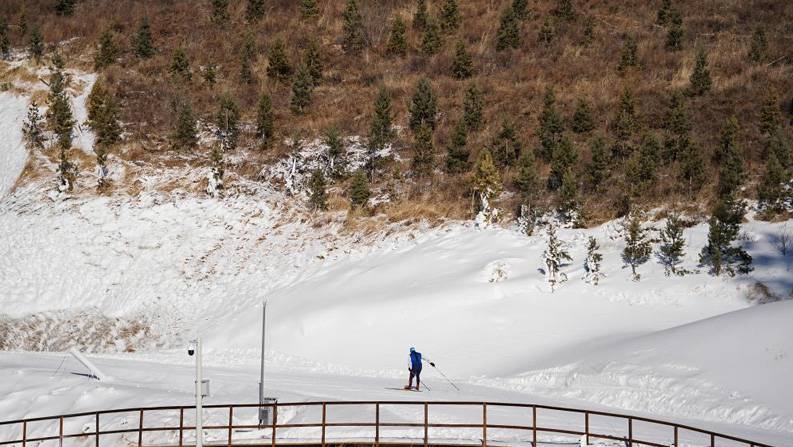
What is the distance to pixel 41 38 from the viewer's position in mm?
66125

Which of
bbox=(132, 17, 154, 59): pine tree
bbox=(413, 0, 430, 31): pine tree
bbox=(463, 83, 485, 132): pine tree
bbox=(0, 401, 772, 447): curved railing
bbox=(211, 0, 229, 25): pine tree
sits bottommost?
bbox=(0, 401, 772, 447): curved railing

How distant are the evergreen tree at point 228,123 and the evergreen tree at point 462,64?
689 inches

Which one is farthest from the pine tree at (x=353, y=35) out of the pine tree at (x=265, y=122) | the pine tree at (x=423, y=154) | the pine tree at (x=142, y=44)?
the pine tree at (x=423, y=154)

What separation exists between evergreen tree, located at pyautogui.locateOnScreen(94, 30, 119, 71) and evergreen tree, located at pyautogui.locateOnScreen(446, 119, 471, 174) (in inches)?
1296

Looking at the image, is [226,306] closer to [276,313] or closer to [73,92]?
[276,313]

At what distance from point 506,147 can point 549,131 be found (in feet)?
9.57

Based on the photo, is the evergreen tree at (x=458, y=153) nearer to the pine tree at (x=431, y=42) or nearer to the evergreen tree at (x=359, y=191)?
the evergreen tree at (x=359, y=191)

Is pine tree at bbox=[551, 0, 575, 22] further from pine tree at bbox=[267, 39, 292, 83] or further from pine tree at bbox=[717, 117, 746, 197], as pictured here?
pine tree at bbox=[717, 117, 746, 197]

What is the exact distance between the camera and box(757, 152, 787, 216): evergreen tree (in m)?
35.5

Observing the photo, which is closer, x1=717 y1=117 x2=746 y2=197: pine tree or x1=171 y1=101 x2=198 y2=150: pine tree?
x1=717 y1=117 x2=746 y2=197: pine tree

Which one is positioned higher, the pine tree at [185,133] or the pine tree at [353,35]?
the pine tree at [353,35]

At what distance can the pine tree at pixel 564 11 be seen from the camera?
228ft

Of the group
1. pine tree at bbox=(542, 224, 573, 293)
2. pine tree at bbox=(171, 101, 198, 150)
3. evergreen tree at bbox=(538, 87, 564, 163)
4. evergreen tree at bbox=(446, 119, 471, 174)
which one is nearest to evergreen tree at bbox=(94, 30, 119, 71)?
pine tree at bbox=(171, 101, 198, 150)

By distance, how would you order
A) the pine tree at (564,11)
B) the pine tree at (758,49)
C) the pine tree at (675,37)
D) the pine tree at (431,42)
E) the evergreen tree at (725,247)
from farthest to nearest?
1. the pine tree at (564,11)
2. the pine tree at (431,42)
3. the pine tree at (675,37)
4. the pine tree at (758,49)
5. the evergreen tree at (725,247)
